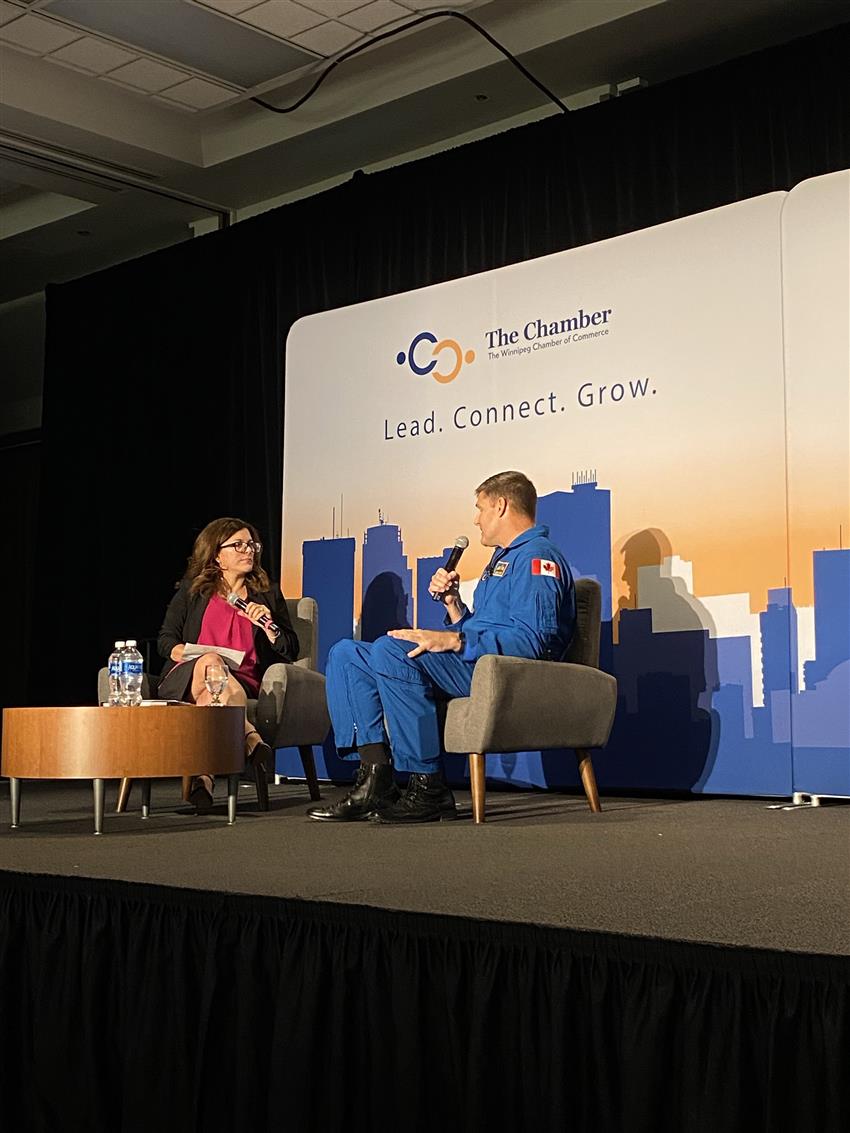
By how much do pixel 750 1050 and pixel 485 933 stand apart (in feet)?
1.44

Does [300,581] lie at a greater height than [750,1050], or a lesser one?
greater

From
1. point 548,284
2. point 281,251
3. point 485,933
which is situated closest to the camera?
point 485,933

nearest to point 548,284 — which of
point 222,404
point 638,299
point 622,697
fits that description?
point 638,299

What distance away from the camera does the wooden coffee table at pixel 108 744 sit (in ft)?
12.6

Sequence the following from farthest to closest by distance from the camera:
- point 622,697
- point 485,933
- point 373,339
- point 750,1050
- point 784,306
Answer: point 373,339
point 622,697
point 784,306
point 485,933
point 750,1050

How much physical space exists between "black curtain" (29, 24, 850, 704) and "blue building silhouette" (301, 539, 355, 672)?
82 cm

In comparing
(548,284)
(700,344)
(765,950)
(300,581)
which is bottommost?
(765,950)

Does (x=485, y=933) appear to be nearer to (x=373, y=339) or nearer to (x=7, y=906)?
(x=7, y=906)

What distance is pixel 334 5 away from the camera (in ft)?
18.9

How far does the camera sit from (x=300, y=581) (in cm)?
654

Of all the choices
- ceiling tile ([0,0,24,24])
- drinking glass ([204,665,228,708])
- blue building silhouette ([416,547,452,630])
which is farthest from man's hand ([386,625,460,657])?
ceiling tile ([0,0,24,24])

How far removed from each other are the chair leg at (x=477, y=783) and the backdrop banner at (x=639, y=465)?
1316mm

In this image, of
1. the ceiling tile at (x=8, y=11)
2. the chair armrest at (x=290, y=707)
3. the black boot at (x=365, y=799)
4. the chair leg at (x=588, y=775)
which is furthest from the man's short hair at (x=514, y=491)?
the ceiling tile at (x=8, y=11)

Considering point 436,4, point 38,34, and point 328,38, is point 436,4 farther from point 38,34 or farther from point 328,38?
point 38,34
